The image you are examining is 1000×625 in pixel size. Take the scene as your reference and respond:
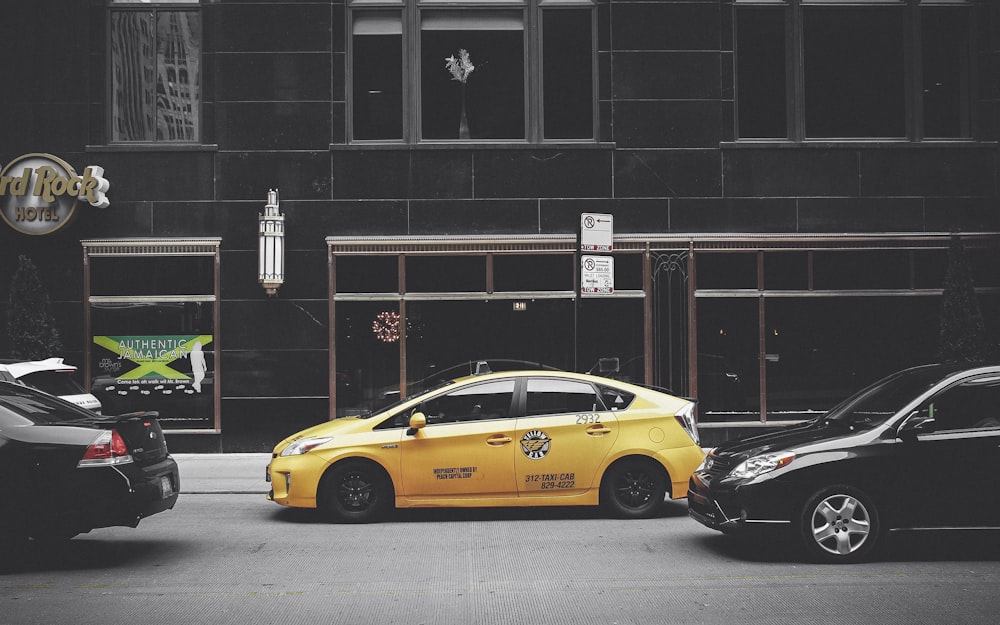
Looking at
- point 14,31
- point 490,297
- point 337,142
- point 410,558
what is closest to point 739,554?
point 410,558

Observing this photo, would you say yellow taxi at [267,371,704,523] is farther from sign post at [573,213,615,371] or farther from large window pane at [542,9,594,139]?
large window pane at [542,9,594,139]

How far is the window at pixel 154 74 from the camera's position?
16.6 meters

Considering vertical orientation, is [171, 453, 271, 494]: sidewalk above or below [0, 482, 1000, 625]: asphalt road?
below

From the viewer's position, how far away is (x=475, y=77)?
1670 cm

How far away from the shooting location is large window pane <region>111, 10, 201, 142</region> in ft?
54.4

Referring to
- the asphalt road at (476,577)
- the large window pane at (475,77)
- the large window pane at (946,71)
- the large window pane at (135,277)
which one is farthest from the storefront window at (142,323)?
the large window pane at (946,71)

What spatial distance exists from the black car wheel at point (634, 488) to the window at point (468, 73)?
779cm

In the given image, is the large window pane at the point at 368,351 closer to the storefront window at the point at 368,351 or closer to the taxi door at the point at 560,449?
the storefront window at the point at 368,351

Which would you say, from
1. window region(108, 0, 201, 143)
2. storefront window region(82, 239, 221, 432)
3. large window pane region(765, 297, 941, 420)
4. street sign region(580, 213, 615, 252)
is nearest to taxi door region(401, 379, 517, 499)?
street sign region(580, 213, 615, 252)

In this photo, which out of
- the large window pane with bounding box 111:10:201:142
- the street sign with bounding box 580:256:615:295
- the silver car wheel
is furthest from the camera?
the large window pane with bounding box 111:10:201:142

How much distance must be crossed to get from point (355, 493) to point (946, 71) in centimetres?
1314

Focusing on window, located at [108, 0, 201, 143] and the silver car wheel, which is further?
window, located at [108, 0, 201, 143]

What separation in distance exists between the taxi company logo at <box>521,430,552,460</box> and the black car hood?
6.30ft

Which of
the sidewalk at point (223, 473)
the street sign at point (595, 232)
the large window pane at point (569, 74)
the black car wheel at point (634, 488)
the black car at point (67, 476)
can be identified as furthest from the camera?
the large window pane at point (569, 74)
